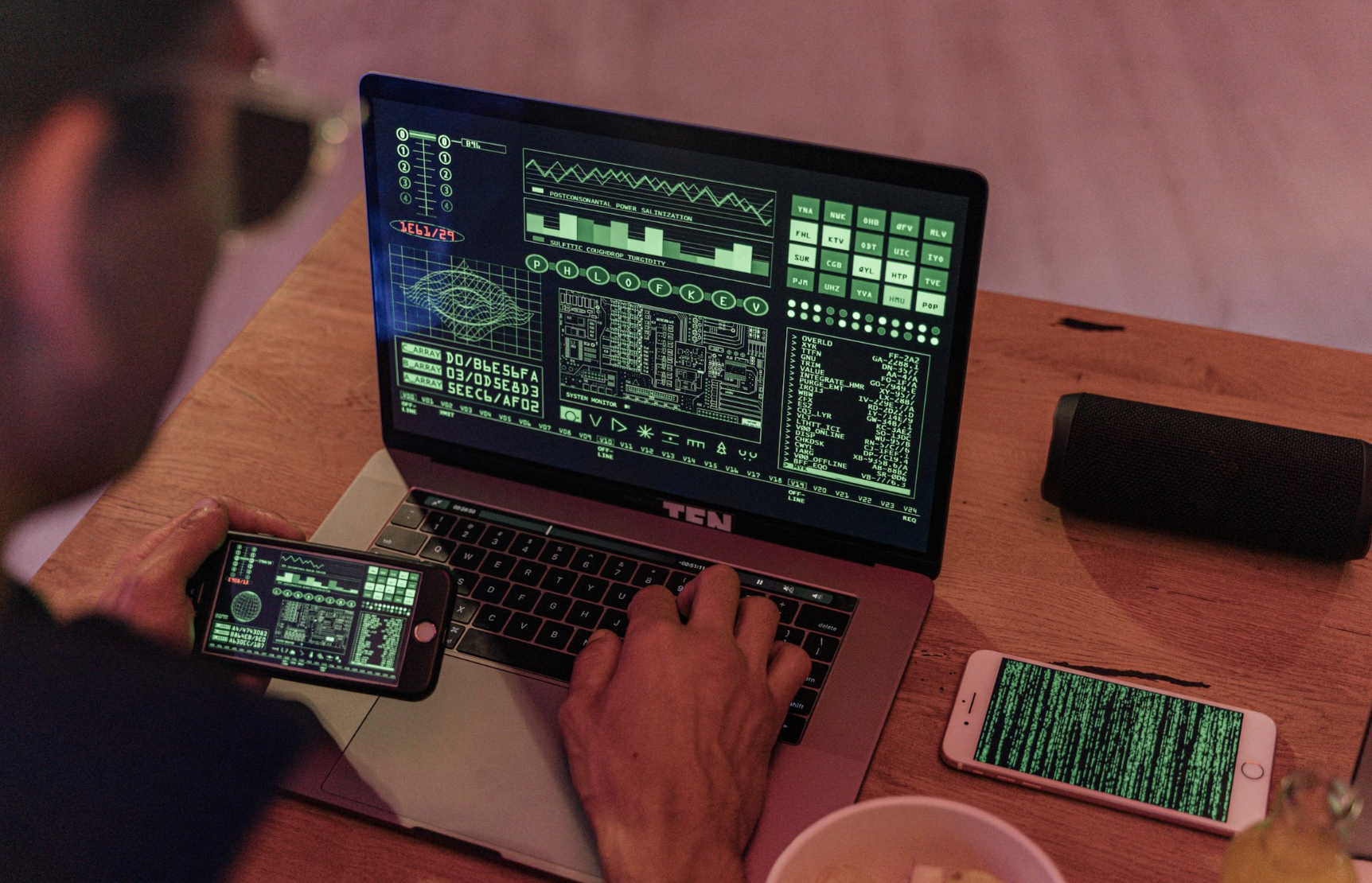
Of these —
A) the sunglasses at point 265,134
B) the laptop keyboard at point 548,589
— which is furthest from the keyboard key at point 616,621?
the sunglasses at point 265,134

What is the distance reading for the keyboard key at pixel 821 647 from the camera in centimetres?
88

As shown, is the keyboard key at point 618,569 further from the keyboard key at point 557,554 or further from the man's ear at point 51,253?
the man's ear at point 51,253

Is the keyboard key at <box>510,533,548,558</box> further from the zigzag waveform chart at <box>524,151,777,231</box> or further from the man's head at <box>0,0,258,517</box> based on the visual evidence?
the man's head at <box>0,0,258,517</box>

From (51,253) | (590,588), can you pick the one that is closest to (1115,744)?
(590,588)

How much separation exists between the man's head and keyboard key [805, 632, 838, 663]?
1435mm

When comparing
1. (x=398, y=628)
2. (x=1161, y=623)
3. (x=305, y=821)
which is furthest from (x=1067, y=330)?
(x=305, y=821)

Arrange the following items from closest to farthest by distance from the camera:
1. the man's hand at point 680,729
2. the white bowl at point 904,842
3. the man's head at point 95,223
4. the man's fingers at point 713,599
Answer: the white bowl at point 904,842 → the man's hand at point 680,729 → the man's fingers at point 713,599 → the man's head at point 95,223

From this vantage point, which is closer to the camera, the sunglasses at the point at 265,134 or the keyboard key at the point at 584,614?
the keyboard key at the point at 584,614

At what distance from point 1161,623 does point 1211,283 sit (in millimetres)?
1646

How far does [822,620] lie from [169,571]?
0.50 meters

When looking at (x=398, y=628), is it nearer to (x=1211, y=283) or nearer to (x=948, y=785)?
(x=948, y=785)

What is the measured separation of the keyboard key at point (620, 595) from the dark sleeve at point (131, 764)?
0.79 ft

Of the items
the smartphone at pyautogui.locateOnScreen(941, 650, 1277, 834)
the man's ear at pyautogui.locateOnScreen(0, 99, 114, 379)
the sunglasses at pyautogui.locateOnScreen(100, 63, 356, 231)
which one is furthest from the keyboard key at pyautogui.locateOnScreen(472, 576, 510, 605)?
the sunglasses at pyautogui.locateOnScreen(100, 63, 356, 231)

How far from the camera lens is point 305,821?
823 millimetres
